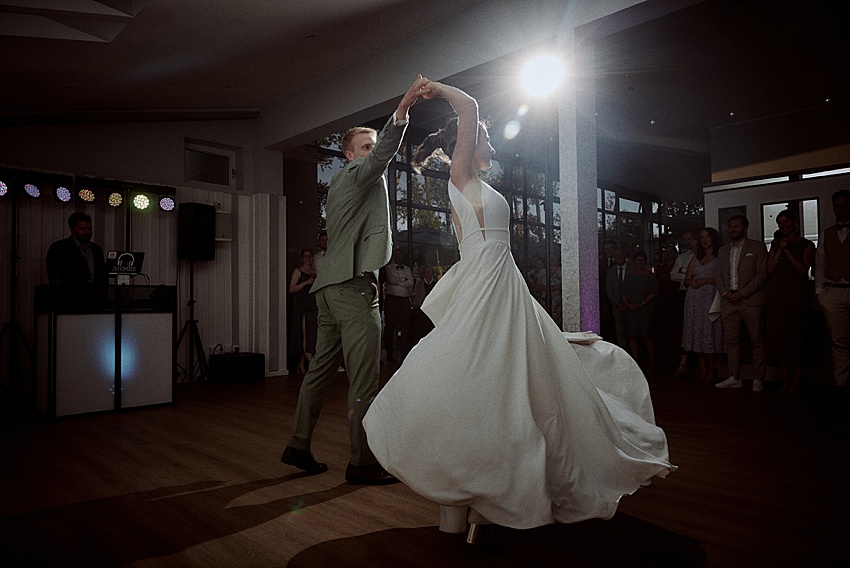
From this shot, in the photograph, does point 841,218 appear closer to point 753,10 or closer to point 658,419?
point 753,10

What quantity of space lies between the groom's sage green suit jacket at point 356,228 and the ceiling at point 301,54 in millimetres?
2314

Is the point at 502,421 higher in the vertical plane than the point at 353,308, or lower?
lower

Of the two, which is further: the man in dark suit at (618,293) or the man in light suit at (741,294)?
the man in dark suit at (618,293)

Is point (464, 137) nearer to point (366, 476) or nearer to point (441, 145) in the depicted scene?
point (441, 145)

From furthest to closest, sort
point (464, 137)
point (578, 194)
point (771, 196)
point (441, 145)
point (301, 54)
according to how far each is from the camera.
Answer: point (771, 196) → point (301, 54) → point (578, 194) → point (441, 145) → point (464, 137)

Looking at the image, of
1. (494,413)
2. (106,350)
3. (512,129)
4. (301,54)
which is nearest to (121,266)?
(106,350)

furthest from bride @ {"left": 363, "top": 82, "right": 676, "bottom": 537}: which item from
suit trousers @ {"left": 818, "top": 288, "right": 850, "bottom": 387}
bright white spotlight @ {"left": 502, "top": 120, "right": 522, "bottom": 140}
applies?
bright white spotlight @ {"left": 502, "top": 120, "right": 522, "bottom": 140}

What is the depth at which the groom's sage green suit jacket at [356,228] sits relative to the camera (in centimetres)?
283

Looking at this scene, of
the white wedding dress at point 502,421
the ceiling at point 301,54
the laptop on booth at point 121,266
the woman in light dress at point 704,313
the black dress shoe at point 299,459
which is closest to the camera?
the white wedding dress at point 502,421

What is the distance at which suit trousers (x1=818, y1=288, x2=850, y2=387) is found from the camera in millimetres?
4980

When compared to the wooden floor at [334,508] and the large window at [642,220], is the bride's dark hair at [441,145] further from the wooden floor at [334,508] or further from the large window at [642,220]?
the large window at [642,220]

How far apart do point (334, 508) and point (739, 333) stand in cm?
511

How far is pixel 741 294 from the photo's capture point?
227 inches

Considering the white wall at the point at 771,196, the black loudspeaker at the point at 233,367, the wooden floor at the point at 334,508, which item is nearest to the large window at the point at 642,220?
the white wall at the point at 771,196
